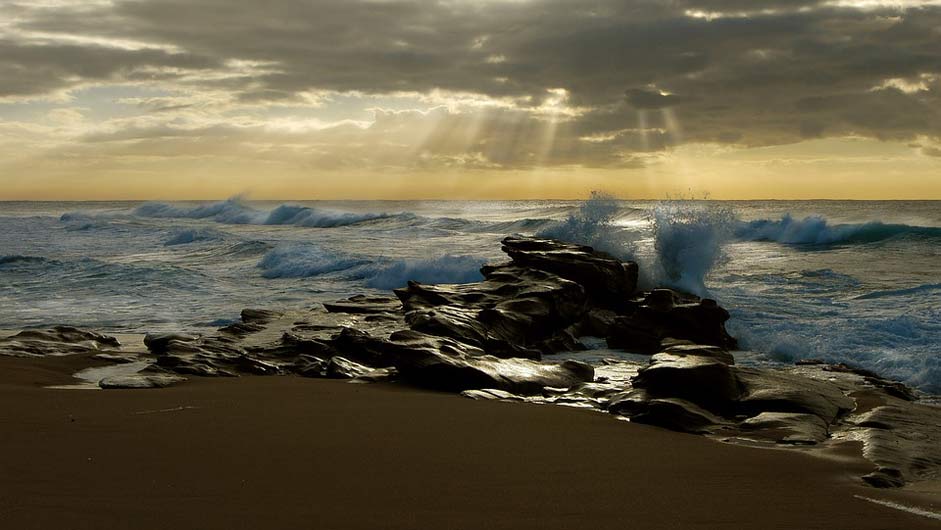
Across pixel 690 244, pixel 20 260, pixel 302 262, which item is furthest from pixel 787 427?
pixel 20 260

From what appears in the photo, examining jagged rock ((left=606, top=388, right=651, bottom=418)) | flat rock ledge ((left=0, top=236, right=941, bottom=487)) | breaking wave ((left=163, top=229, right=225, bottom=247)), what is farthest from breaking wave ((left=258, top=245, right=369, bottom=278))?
jagged rock ((left=606, top=388, right=651, bottom=418))

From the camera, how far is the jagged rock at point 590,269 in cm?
1401

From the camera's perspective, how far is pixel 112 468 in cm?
434

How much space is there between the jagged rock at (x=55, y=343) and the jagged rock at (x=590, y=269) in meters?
7.15

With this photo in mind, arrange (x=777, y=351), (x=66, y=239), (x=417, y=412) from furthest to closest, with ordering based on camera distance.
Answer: (x=66, y=239) < (x=777, y=351) < (x=417, y=412)

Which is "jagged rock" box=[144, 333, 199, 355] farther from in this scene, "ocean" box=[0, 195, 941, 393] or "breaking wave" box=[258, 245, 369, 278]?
"breaking wave" box=[258, 245, 369, 278]

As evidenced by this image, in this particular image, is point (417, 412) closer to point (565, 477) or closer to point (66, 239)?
point (565, 477)

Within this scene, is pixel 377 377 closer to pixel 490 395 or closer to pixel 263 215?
pixel 490 395

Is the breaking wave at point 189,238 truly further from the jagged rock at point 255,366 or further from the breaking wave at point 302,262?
the jagged rock at point 255,366

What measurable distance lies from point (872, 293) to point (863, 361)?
24.2ft

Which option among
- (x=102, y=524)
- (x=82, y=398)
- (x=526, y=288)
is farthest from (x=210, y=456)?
(x=526, y=288)

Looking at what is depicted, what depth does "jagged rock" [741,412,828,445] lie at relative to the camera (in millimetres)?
6191

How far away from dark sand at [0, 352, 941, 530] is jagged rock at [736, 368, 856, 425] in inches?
57.0

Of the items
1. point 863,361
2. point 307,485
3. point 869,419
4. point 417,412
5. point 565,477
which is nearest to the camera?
point 307,485
